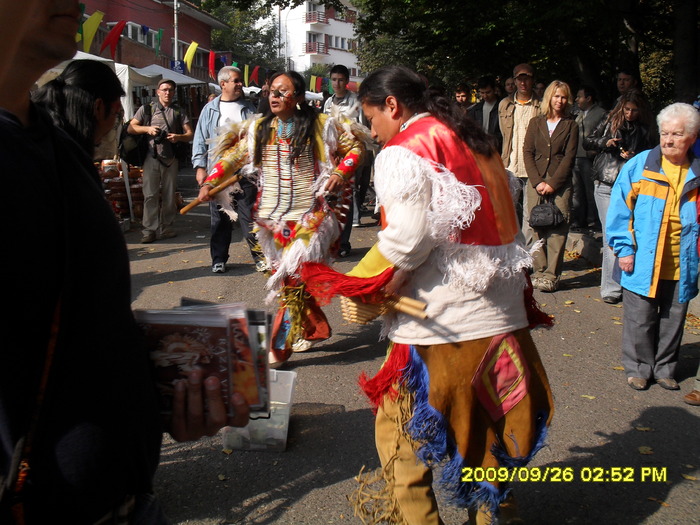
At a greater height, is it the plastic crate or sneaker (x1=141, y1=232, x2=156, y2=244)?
sneaker (x1=141, y1=232, x2=156, y2=244)

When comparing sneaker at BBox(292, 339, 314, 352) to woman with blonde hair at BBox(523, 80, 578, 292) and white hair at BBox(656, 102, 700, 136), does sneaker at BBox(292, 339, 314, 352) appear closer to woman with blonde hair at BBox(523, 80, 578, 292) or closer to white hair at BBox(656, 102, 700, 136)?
woman with blonde hair at BBox(523, 80, 578, 292)

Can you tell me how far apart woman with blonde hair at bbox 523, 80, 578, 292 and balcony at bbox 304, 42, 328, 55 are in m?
70.4

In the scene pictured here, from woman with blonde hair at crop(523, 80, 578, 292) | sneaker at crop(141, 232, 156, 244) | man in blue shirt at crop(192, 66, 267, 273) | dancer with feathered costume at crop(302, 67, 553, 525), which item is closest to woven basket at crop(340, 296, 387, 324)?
dancer with feathered costume at crop(302, 67, 553, 525)

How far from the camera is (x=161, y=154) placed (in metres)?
9.68

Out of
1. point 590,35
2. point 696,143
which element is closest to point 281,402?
point 696,143

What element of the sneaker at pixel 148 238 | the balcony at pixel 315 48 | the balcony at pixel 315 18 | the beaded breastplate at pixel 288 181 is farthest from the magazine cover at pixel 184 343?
the balcony at pixel 315 18

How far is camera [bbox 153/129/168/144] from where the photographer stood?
9.47 m

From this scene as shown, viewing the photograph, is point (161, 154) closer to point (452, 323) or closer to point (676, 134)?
point (676, 134)

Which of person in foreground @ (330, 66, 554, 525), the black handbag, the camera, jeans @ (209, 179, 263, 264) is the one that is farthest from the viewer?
the camera

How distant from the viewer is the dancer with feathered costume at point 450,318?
251cm

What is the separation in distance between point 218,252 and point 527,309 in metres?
5.54

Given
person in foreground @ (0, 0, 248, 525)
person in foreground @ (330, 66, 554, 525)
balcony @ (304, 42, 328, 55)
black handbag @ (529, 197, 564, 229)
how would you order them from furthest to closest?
1. balcony @ (304, 42, 328, 55)
2. black handbag @ (529, 197, 564, 229)
3. person in foreground @ (330, 66, 554, 525)
4. person in foreground @ (0, 0, 248, 525)

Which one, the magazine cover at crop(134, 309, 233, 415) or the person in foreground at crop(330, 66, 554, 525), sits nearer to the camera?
the magazine cover at crop(134, 309, 233, 415)

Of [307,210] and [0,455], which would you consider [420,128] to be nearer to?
[0,455]
